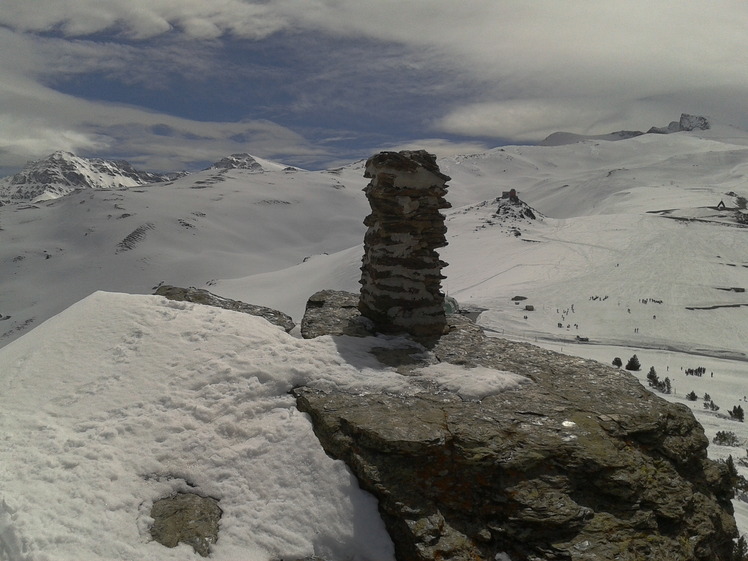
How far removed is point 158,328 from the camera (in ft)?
27.4

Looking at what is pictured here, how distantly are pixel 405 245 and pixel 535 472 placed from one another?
552 centimetres

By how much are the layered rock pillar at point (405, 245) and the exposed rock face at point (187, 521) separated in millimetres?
5351

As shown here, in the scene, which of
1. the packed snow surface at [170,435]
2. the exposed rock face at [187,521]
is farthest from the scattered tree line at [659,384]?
the exposed rock face at [187,521]

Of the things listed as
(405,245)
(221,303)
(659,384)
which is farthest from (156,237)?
(405,245)

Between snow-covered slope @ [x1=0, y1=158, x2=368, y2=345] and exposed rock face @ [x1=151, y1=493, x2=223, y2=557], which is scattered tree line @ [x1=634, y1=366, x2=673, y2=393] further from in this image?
snow-covered slope @ [x1=0, y1=158, x2=368, y2=345]

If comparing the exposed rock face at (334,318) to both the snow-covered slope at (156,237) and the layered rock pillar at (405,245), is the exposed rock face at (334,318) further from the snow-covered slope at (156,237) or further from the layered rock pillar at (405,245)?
the snow-covered slope at (156,237)

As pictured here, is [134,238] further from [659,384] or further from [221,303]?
[221,303]

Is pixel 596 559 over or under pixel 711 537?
over

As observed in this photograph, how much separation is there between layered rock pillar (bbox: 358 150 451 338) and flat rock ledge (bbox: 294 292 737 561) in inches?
118

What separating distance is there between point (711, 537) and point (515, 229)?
68.6m

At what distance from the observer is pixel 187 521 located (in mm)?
5492

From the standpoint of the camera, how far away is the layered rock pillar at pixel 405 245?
412 inches

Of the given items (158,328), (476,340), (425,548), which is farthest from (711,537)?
(158,328)

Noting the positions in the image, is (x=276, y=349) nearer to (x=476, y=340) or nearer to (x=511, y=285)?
(x=476, y=340)
